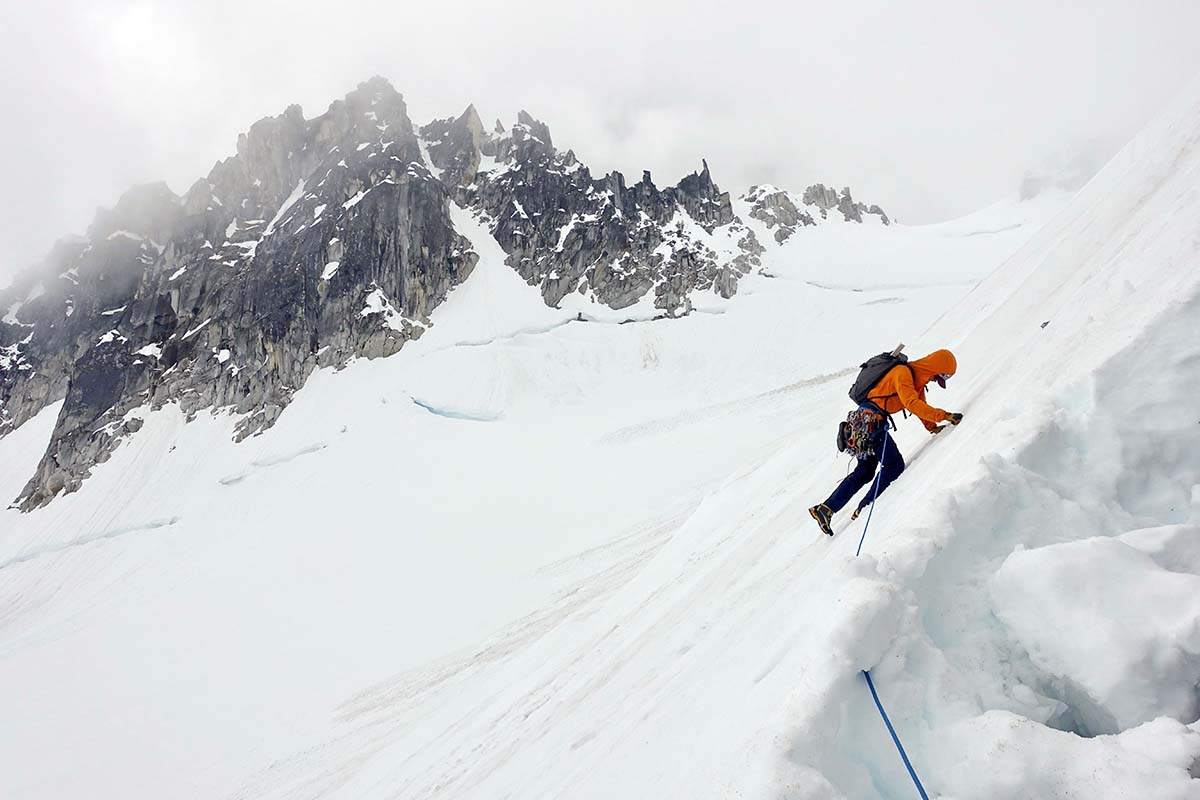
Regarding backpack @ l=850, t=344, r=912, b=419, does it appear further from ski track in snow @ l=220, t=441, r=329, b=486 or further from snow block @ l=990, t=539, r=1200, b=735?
ski track in snow @ l=220, t=441, r=329, b=486

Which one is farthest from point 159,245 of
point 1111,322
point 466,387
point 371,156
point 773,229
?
point 1111,322

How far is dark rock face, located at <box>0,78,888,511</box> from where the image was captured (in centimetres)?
6856

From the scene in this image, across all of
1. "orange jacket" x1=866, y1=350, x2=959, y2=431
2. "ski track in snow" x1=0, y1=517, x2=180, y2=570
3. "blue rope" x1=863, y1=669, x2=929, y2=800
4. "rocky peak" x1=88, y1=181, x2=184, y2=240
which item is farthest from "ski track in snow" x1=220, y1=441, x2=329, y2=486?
"rocky peak" x1=88, y1=181, x2=184, y2=240

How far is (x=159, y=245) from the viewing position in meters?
90.5

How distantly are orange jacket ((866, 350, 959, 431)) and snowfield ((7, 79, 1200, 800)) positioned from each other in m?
0.30

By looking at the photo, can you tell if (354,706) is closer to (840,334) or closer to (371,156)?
(840,334)

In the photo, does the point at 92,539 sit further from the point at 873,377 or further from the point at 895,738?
the point at 895,738

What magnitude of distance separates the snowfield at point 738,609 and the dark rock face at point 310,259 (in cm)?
3244

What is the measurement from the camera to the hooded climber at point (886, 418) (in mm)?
5148

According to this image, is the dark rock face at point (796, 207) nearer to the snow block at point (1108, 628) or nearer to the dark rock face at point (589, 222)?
the dark rock face at point (589, 222)

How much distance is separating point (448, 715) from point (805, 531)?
6.92 meters

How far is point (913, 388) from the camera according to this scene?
515 cm

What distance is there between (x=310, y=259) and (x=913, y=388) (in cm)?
8216

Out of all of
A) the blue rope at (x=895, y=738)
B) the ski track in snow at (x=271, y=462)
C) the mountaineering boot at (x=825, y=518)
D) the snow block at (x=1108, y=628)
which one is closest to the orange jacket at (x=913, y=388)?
the mountaineering boot at (x=825, y=518)
